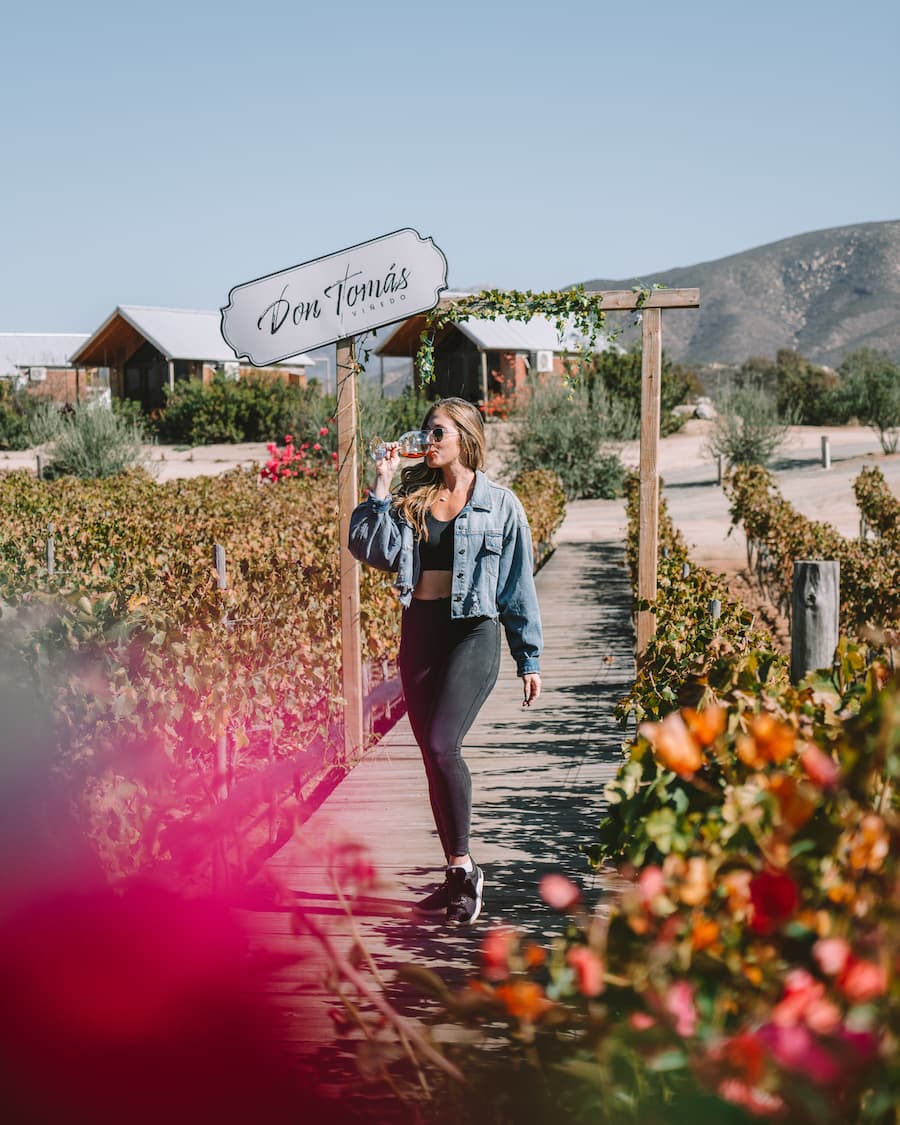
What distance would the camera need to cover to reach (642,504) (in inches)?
238

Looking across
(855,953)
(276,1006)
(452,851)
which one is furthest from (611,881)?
(855,953)

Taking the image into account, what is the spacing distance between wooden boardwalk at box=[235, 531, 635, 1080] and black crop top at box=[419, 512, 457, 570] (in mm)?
891

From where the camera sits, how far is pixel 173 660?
396 centimetres

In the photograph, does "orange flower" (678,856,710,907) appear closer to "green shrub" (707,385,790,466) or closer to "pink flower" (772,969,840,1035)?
"pink flower" (772,969,840,1035)

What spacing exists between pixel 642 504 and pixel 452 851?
2728 mm

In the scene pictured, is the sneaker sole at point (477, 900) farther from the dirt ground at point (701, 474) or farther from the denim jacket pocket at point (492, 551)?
the dirt ground at point (701, 474)

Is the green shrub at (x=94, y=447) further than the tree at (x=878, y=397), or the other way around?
the tree at (x=878, y=397)

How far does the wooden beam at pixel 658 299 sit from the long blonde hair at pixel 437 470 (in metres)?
1.92

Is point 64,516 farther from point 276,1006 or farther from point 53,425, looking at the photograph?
point 53,425

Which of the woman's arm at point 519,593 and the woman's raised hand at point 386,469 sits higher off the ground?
the woman's raised hand at point 386,469

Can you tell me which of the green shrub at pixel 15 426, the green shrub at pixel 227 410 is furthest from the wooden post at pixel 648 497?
the green shrub at pixel 15 426

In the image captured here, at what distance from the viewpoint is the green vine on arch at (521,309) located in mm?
5773

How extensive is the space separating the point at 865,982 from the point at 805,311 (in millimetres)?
200293

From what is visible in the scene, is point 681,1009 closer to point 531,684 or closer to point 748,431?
point 531,684
